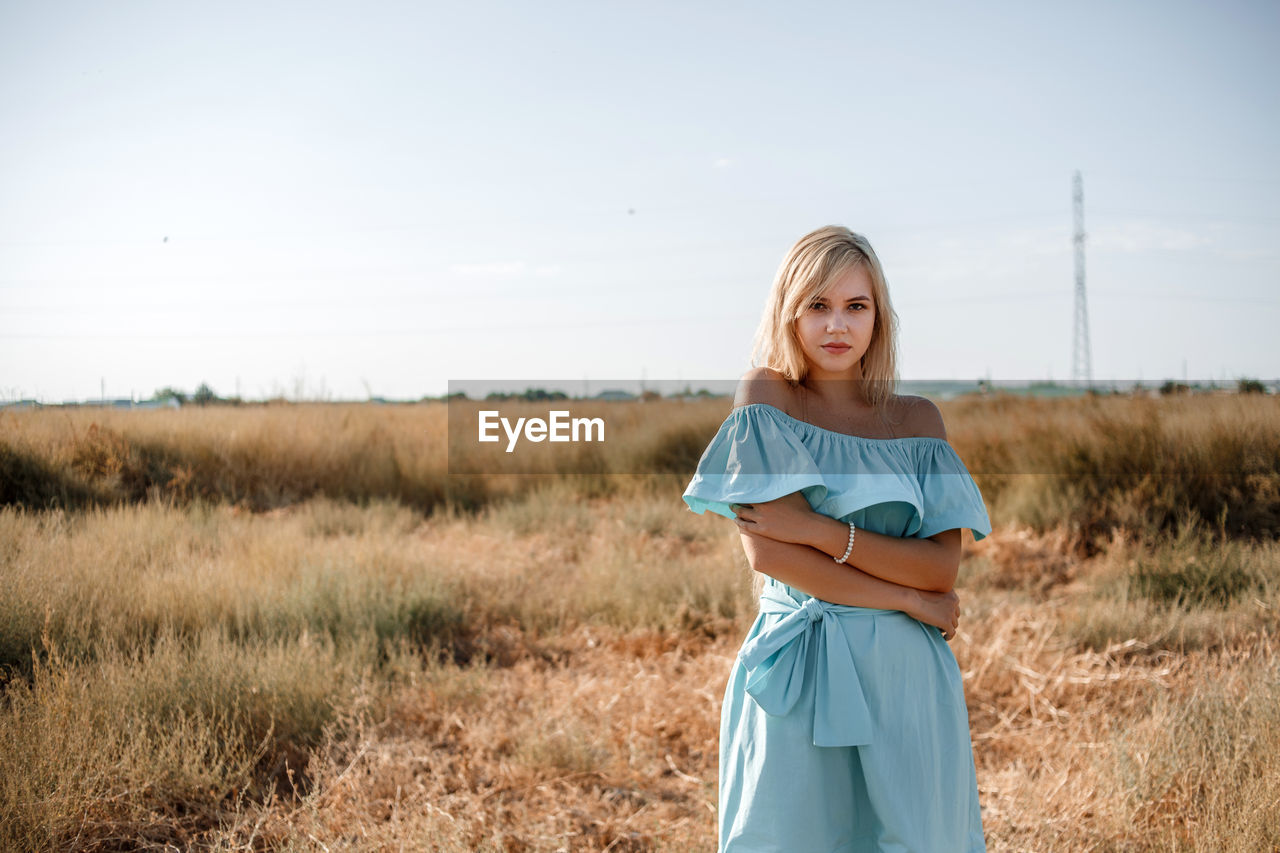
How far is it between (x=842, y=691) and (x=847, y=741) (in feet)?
0.35

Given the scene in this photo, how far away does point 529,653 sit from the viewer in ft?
17.6

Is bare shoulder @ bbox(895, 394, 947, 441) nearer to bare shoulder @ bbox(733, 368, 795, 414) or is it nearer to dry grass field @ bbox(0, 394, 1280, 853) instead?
bare shoulder @ bbox(733, 368, 795, 414)

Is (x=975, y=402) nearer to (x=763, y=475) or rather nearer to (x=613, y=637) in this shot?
(x=613, y=637)

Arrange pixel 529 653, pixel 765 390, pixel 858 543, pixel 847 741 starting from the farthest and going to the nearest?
pixel 529 653 < pixel 765 390 < pixel 858 543 < pixel 847 741

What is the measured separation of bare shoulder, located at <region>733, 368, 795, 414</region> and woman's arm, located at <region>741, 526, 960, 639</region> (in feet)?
1.10

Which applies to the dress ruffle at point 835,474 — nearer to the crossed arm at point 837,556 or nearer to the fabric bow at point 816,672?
the crossed arm at point 837,556

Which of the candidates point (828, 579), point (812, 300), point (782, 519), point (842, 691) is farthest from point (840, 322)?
point (842, 691)

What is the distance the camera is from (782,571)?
1880 mm

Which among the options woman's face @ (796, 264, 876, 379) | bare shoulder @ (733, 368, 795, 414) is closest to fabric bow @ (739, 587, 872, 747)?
bare shoulder @ (733, 368, 795, 414)

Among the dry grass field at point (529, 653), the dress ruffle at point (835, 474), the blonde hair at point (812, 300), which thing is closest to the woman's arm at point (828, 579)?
the dress ruffle at point (835, 474)

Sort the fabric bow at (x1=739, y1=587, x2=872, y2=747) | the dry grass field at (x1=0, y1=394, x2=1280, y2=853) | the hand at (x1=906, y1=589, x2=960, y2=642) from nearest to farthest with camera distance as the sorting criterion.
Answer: the fabric bow at (x1=739, y1=587, x2=872, y2=747)
the hand at (x1=906, y1=589, x2=960, y2=642)
the dry grass field at (x1=0, y1=394, x2=1280, y2=853)

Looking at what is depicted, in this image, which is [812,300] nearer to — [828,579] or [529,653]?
[828,579]

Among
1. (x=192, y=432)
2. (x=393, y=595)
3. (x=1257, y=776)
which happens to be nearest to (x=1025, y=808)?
(x=1257, y=776)

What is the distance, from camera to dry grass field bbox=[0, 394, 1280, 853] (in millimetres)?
3141
